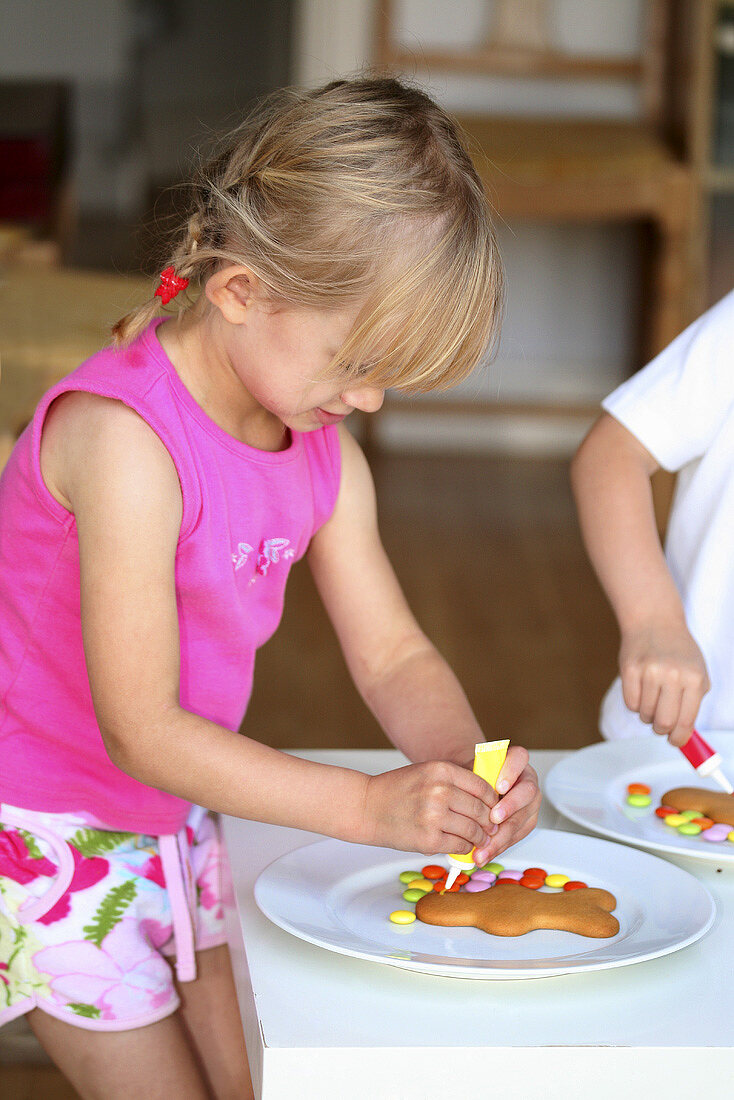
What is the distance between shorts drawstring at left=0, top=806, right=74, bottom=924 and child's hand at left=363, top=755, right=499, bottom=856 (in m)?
0.23

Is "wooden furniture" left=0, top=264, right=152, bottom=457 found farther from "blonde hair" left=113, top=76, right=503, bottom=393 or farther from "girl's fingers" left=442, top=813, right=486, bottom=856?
"girl's fingers" left=442, top=813, right=486, bottom=856

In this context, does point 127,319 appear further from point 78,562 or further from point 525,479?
point 525,479

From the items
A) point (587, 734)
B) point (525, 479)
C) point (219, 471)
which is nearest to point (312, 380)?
point (219, 471)

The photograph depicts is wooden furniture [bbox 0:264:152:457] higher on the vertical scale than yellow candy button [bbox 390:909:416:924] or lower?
lower

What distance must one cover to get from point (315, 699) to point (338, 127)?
172 centimetres

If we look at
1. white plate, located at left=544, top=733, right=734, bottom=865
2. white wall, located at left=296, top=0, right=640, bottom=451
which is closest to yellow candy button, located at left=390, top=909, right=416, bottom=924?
white plate, located at left=544, top=733, right=734, bottom=865

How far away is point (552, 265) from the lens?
14.3 feet

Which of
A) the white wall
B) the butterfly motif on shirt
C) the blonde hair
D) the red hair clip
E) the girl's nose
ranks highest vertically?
the blonde hair

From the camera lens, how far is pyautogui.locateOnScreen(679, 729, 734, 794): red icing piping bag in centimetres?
80

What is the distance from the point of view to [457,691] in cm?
93

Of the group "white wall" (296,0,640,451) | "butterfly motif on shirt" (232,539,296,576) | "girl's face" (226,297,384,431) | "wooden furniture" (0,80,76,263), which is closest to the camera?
"girl's face" (226,297,384,431)

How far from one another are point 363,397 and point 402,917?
291mm

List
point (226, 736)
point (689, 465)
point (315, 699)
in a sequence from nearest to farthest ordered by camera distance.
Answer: point (226, 736) → point (689, 465) → point (315, 699)

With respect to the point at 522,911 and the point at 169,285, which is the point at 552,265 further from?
the point at 522,911
